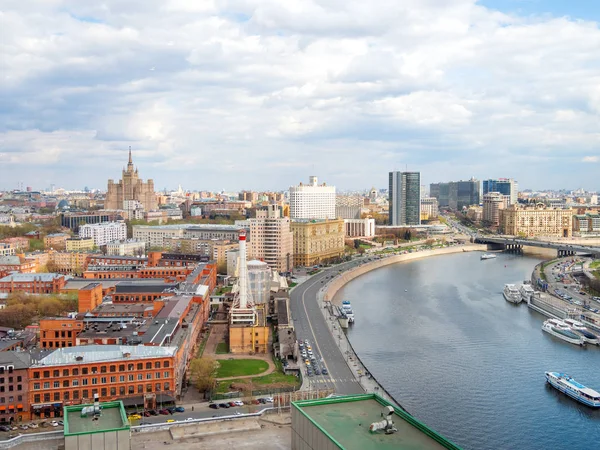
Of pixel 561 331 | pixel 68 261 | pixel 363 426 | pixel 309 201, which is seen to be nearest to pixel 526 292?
pixel 561 331

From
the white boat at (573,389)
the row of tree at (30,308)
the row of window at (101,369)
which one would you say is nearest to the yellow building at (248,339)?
the row of window at (101,369)

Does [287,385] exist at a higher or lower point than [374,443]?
lower

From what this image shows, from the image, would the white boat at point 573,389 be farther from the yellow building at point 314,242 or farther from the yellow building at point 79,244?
the yellow building at point 79,244

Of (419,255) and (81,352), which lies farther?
(419,255)

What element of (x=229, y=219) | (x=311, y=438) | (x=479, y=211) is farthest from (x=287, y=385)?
(x=479, y=211)

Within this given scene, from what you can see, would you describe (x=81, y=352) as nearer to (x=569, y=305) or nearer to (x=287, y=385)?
(x=287, y=385)

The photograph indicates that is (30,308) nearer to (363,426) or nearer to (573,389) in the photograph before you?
(363,426)
